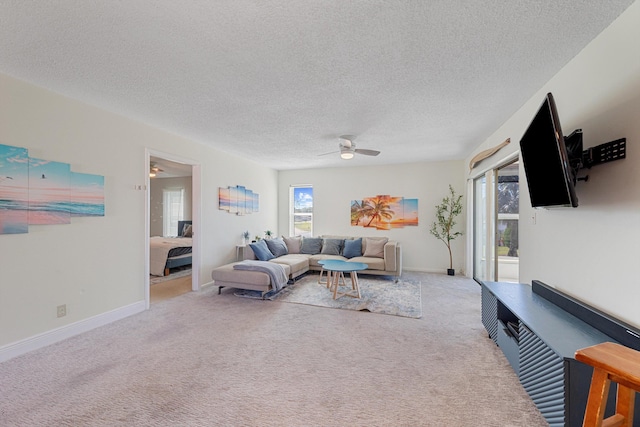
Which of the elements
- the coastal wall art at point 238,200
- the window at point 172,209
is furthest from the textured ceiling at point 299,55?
the window at point 172,209

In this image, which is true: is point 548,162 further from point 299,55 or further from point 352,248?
point 352,248

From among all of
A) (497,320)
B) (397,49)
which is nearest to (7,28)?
(397,49)

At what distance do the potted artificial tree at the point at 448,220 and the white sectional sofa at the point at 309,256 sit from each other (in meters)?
1.10

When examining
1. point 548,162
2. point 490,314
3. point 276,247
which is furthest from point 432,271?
point 548,162

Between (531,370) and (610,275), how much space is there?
80 cm

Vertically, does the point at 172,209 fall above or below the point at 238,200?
below

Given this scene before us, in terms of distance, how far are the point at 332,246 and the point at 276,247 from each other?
1.26m

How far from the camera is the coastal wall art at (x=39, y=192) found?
7.68 feet

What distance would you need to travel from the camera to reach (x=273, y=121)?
11.3 ft

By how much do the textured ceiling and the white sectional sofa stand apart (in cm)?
236

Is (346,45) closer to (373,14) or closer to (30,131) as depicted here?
(373,14)

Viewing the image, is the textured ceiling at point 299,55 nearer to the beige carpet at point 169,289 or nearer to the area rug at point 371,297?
the area rug at point 371,297

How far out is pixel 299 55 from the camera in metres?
2.01

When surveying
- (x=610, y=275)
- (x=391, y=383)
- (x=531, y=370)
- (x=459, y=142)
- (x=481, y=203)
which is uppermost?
(x=459, y=142)
